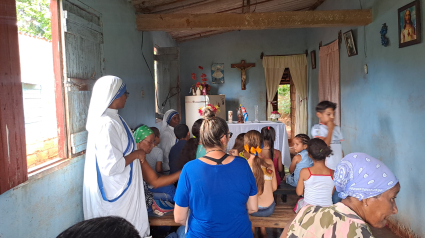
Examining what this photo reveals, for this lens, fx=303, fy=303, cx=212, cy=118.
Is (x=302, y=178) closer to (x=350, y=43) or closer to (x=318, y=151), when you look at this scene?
(x=318, y=151)

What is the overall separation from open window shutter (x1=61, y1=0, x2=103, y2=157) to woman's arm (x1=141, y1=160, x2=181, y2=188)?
0.61 m

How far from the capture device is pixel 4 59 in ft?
5.40

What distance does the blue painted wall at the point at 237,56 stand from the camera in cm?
838

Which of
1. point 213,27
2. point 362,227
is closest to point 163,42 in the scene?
point 213,27

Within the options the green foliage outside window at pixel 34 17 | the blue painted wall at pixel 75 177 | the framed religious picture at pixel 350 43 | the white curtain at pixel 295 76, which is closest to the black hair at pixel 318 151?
→ the blue painted wall at pixel 75 177

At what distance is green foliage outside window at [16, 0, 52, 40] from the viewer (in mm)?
2027

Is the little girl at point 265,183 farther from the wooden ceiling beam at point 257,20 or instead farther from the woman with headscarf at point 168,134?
the wooden ceiling beam at point 257,20

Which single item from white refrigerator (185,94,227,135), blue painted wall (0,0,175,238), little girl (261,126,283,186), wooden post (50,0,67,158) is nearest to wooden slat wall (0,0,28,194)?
blue painted wall (0,0,175,238)

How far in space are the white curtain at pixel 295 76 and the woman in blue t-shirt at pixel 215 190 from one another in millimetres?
6965

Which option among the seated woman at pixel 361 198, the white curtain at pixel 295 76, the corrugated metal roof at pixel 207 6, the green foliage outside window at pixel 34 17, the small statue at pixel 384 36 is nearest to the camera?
the seated woman at pixel 361 198

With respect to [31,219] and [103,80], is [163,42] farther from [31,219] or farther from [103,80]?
[31,219]

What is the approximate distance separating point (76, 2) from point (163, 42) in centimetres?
382

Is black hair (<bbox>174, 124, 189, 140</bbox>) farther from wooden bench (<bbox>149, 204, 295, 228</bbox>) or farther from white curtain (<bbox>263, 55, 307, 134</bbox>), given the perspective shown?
white curtain (<bbox>263, 55, 307, 134</bbox>)

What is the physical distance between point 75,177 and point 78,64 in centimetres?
96
